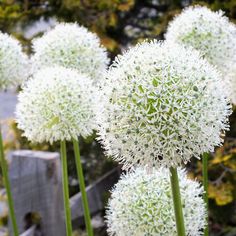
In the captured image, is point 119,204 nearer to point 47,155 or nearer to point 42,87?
point 42,87

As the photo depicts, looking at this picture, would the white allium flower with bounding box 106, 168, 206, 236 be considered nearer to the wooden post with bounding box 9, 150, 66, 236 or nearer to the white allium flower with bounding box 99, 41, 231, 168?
the white allium flower with bounding box 99, 41, 231, 168

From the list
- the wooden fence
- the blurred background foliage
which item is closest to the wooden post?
the wooden fence

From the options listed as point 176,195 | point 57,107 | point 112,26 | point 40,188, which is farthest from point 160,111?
point 112,26

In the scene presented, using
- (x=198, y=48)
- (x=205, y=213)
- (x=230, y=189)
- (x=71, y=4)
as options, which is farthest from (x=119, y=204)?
(x=71, y=4)

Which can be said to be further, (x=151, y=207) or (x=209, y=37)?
(x=209, y=37)

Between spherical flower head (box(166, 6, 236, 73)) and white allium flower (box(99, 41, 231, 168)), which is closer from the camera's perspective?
white allium flower (box(99, 41, 231, 168))

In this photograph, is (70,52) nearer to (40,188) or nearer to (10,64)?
(10,64)
